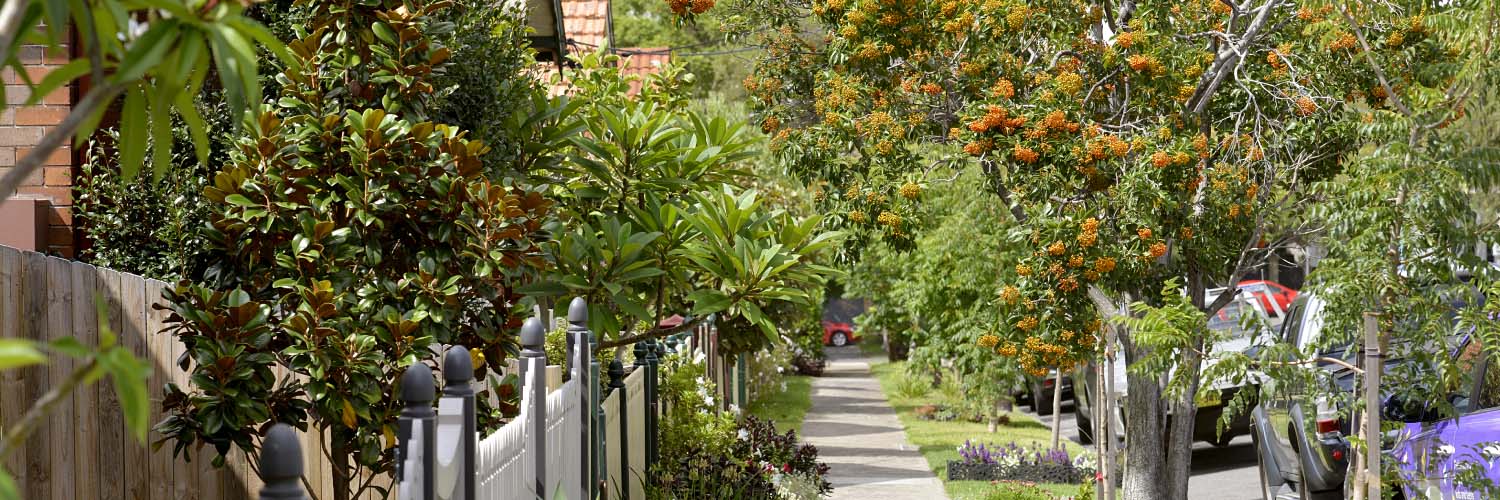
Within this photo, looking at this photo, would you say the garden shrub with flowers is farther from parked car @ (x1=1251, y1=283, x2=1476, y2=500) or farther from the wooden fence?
the wooden fence

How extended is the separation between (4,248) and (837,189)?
23.2ft

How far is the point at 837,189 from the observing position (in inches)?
397

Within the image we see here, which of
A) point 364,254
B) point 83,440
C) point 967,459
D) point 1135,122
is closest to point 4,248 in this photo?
point 83,440

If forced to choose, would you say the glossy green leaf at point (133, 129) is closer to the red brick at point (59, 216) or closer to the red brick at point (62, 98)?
the red brick at point (62, 98)

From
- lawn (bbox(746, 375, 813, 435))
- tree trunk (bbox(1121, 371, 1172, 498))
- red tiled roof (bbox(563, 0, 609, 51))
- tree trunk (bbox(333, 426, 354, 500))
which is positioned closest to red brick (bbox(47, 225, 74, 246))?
tree trunk (bbox(333, 426, 354, 500))

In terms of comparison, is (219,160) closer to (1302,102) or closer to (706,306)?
(706,306)

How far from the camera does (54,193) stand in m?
5.56

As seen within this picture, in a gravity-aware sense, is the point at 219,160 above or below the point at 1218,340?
above

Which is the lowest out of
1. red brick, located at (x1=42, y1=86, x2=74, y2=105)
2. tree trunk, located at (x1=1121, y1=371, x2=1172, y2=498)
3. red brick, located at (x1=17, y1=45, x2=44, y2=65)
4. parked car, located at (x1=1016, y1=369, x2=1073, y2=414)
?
parked car, located at (x1=1016, y1=369, x2=1073, y2=414)

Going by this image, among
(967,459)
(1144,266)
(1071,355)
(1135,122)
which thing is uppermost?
(1135,122)

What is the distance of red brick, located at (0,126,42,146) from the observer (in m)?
5.56

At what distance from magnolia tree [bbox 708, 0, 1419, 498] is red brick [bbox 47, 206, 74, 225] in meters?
5.26

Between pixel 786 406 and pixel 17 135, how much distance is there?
20637 mm

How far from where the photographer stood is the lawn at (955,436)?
1401 cm
